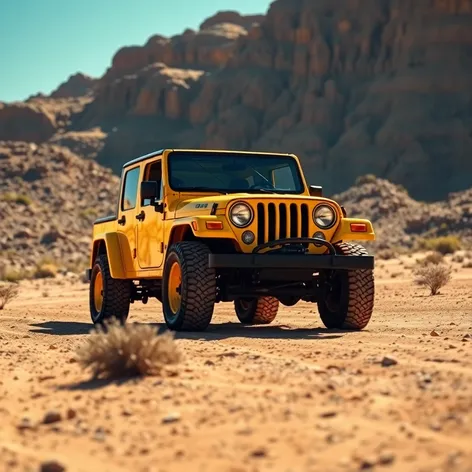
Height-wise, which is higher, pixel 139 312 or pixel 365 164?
pixel 365 164

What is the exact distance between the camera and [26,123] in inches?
4808

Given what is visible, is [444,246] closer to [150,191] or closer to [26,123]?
[150,191]

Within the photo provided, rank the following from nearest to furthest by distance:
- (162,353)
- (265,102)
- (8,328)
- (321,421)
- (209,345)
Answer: (321,421)
(162,353)
(209,345)
(8,328)
(265,102)

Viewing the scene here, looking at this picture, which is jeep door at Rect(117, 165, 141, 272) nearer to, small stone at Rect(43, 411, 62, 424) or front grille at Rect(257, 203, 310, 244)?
front grille at Rect(257, 203, 310, 244)

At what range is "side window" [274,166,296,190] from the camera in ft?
49.8

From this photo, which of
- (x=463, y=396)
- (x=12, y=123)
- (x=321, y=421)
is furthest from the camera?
(x=12, y=123)

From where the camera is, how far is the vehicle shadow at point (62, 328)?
1503cm

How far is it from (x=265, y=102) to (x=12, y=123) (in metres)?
28.6

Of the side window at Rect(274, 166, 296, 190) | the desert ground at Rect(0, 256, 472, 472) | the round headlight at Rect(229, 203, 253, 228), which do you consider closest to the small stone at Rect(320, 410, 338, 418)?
the desert ground at Rect(0, 256, 472, 472)

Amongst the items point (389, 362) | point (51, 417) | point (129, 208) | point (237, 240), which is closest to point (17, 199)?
point (129, 208)

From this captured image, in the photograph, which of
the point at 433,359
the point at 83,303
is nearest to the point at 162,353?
the point at 433,359

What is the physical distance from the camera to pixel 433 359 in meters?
9.23

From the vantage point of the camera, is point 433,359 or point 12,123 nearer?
point 433,359

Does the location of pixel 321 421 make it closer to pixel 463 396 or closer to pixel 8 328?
pixel 463 396
